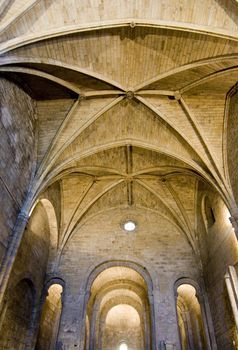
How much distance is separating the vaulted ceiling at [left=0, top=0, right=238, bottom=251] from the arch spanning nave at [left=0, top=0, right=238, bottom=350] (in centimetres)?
4

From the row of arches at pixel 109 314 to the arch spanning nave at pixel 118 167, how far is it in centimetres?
9

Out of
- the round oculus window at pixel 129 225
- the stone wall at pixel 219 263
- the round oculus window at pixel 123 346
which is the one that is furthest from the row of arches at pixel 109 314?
the round oculus window at pixel 129 225

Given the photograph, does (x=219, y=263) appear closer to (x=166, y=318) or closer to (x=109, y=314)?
(x=166, y=318)

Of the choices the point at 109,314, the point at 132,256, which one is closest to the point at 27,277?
the point at 132,256

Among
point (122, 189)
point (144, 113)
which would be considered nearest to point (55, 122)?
point (144, 113)

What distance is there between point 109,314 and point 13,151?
14549 millimetres

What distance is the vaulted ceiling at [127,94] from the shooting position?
285 inches

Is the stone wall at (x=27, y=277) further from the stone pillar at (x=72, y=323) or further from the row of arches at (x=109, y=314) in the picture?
the stone pillar at (x=72, y=323)

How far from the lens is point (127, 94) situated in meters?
10.1

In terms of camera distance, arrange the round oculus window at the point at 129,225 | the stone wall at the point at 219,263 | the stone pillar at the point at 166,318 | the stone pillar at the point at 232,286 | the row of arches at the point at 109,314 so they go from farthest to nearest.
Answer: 1. the round oculus window at the point at 129,225
2. the stone pillar at the point at 166,318
3. the row of arches at the point at 109,314
4. the stone wall at the point at 219,263
5. the stone pillar at the point at 232,286

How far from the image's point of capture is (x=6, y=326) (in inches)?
358

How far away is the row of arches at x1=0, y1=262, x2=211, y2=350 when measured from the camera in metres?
10.2

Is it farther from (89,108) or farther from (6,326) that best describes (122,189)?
(6,326)

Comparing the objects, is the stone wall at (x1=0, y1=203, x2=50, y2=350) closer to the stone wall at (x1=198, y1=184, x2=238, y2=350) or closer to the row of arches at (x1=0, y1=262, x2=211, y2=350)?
the row of arches at (x1=0, y1=262, x2=211, y2=350)
